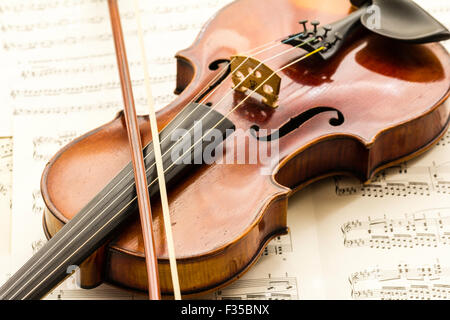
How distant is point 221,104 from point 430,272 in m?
0.68

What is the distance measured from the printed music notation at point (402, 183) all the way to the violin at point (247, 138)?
0.07 metres

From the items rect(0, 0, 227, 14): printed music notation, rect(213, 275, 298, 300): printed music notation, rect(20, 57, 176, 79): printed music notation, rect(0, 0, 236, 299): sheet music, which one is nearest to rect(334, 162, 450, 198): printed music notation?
rect(213, 275, 298, 300): printed music notation

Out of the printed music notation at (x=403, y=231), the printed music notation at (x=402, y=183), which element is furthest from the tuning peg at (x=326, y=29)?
the printed music notation at (x=403, y=231)

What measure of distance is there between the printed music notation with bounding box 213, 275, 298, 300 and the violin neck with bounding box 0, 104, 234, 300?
336mm

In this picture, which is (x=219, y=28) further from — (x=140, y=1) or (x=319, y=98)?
(x=140, y=1)

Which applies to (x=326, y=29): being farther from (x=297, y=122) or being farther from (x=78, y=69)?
(x=78, y=69)

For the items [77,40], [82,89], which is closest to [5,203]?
[82,89]

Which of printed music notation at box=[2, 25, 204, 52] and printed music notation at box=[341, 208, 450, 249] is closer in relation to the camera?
printed music notation at box=[341, 208, 450, 249]

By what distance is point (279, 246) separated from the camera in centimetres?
163

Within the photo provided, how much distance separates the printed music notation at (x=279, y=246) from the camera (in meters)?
1.62

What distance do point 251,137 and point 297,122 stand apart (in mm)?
133

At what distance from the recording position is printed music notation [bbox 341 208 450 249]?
5.30 feet

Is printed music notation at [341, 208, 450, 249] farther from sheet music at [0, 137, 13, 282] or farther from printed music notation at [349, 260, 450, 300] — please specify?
sheet music at [0, 137, 13, 282]
